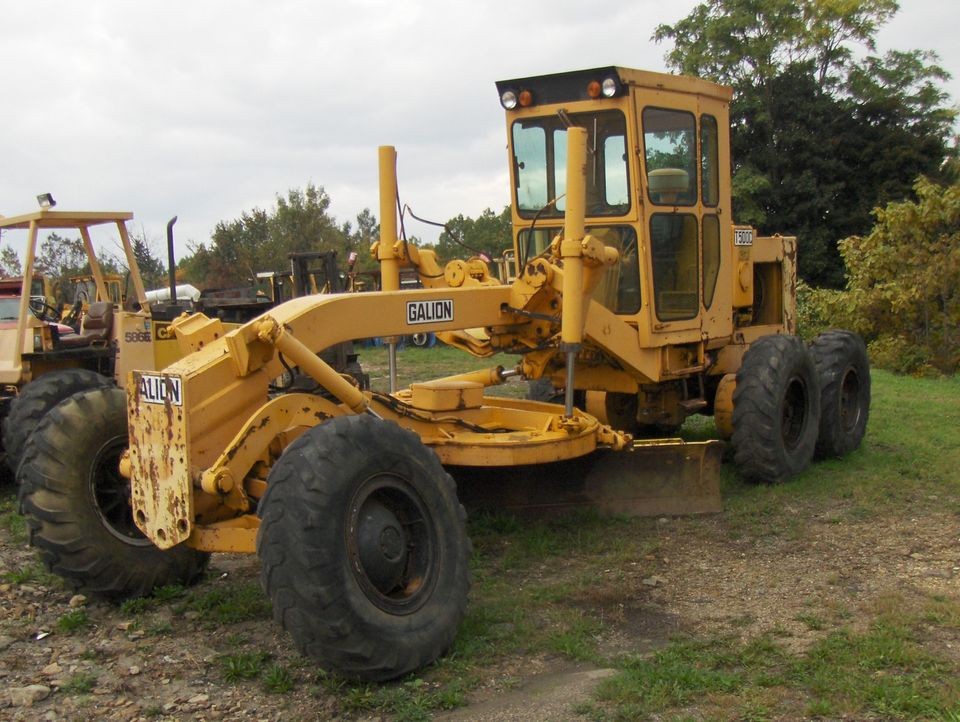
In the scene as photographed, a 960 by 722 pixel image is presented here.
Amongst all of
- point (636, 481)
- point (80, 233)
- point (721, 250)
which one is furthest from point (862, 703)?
point (80, 233)

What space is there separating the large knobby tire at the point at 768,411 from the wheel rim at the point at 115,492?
Answer: 13.6ft

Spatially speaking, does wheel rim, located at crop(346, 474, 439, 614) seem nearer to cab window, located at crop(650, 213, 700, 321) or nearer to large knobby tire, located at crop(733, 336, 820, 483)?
cab window, located at crop(650, 213, 700, 321)

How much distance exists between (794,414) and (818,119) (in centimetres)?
2370

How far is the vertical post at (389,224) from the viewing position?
261 inches

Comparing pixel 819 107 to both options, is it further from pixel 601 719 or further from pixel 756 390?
pixel 601 719

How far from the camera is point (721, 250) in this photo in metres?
7.74

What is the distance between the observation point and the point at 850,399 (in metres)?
8.77

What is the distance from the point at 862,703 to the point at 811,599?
125 cm

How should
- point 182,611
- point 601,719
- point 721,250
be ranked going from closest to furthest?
point 601,719
point 182,611
point 721,250

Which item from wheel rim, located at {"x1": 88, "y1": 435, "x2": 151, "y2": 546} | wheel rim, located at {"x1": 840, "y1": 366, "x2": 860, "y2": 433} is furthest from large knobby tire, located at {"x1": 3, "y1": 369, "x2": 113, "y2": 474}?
wheel rim, located at {"x1": 840, "y1": 366, "x2": 860, "y2": 433}

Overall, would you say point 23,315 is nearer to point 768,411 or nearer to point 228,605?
point 228,605

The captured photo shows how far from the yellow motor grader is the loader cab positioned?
0.6 inches

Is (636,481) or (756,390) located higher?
(756,390)

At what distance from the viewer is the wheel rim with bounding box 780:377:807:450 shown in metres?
7.81
